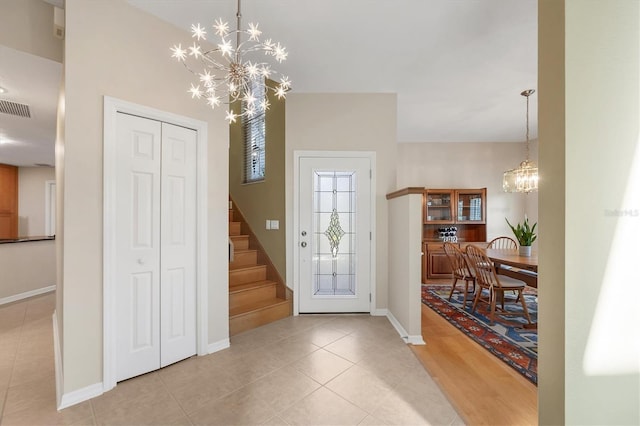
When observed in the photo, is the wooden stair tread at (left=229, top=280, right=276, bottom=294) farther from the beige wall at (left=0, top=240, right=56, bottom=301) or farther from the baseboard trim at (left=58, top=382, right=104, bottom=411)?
the beige wall at (left=0, top=240, right=56, bottom=301)

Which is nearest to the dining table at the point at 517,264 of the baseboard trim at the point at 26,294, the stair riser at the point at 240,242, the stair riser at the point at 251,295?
the stair riser at the point at 251,295

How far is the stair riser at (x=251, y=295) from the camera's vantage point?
3266 mm

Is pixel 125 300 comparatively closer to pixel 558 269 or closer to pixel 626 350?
pixel 558 269

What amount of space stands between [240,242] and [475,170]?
519 cm

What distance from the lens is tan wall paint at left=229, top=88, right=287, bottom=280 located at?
12.0 ft

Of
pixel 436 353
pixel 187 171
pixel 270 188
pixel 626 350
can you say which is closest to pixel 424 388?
pixel 436 353

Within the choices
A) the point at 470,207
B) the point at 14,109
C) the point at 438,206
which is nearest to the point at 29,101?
the point at 14,109

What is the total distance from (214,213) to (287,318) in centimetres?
166

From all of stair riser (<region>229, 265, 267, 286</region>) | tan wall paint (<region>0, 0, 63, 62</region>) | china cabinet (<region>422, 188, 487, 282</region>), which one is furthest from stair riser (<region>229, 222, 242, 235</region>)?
china cabinet (<region>422, 188, 487, 282</region>)

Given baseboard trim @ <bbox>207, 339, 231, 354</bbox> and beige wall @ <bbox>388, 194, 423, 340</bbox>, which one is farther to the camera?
beige wall @ <bbox>388, 194, 423, 340</bbox>

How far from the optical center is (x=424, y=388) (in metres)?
2.03

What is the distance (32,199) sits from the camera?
629 centimetres

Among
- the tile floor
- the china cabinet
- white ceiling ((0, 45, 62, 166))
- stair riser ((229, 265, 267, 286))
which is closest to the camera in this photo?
the tile floor

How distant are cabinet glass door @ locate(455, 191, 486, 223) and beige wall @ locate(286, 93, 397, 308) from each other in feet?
9.75
